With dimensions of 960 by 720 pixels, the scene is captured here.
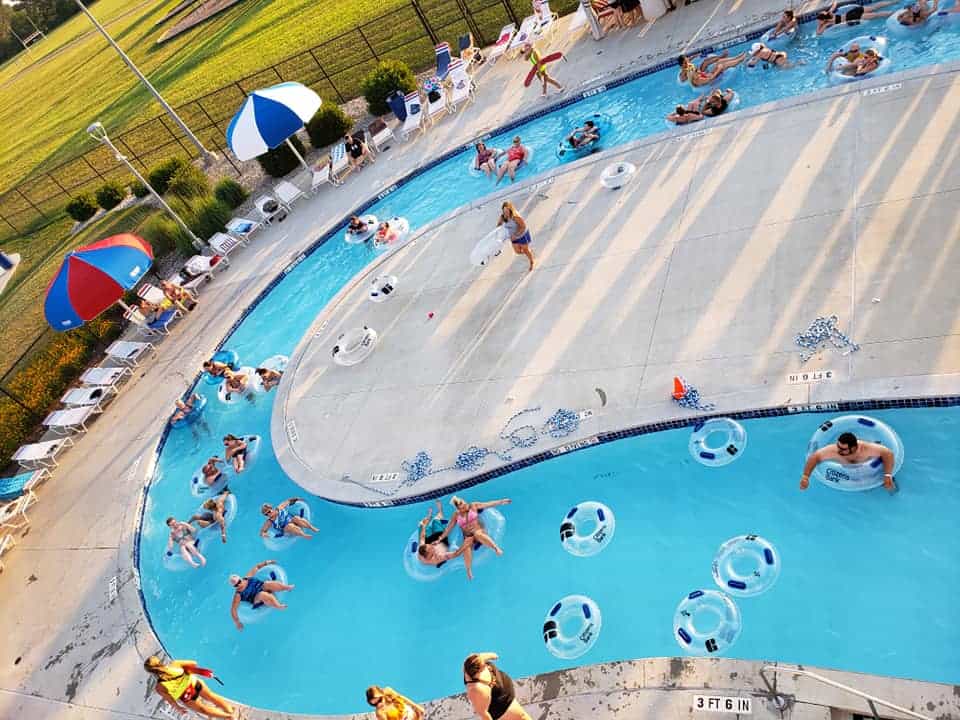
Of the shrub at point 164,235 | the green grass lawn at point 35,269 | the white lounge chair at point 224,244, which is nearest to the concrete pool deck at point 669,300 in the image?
the white lounge chair at point 224,244

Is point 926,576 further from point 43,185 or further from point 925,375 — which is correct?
point 43,185

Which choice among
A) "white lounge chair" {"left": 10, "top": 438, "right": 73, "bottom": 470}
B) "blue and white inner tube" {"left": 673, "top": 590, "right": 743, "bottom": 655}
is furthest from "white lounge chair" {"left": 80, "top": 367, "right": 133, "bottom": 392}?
"blue and white inner tube" {"left": 673, "top": 590, "right": 743, "bottom": 655}

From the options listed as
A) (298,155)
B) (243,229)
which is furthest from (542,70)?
(243,229)

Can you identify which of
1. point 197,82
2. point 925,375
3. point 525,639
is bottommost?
point 525,639

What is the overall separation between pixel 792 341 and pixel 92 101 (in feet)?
165

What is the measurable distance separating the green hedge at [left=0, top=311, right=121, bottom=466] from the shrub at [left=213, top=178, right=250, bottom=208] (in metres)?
4.97

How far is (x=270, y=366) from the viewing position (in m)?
15.8

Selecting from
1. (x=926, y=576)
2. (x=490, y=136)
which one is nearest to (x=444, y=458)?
(x=926, y=576)

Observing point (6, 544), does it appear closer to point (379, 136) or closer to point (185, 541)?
point (185, 541)

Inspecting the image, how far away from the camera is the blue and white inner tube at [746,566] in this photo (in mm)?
8039

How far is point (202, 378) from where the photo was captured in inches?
655

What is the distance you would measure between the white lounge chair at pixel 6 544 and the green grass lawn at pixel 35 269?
319 inches

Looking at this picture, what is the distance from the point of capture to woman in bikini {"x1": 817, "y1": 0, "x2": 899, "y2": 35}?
1417 cm

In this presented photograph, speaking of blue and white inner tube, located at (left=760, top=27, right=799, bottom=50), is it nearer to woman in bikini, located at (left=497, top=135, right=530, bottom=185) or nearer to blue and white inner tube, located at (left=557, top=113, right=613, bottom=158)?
blue and white inner tube, located at (left=557, top=113, right=613, bottom=158)
